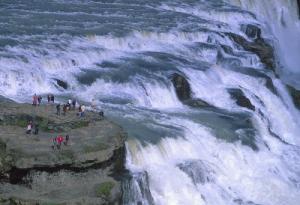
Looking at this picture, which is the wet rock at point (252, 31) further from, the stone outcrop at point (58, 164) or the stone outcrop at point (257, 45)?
the stone outcrop at point (58, 164)

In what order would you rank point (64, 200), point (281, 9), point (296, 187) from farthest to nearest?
point (281, 9)
point (296, 187)
point (64, 200)

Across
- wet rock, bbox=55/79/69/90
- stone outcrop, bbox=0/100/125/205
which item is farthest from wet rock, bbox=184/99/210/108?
stone outcrop, bbox=0/100/125/205

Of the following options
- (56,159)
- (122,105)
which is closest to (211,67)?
(122,105)

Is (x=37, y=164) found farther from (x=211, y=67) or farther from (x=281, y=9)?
(x=281, y=9)

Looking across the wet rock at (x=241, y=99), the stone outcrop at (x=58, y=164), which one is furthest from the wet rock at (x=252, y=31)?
the stone outcrop at (x=58, y=164)

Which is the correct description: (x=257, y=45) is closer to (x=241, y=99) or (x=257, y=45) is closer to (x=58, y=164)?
(x=241, y=99)
